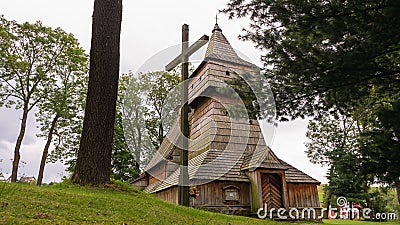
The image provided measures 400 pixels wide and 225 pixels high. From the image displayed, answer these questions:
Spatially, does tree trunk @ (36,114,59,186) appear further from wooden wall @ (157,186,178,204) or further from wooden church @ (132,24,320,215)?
wooden wall @ (157,186,178,204)

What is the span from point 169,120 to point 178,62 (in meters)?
14.6

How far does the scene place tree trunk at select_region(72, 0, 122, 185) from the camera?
6.30 meters

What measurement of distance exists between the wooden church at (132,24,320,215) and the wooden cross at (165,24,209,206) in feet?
12.1

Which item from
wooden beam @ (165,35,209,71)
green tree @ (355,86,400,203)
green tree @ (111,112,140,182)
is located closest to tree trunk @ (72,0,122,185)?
wooden beam @ (165,35,209,71)

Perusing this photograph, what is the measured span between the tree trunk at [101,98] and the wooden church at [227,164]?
19.8 feet

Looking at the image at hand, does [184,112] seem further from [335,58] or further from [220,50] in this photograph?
[220,50]

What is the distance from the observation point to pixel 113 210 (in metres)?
4.89

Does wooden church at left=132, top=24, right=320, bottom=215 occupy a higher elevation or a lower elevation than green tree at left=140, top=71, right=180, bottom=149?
lower

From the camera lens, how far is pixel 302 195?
1504cm

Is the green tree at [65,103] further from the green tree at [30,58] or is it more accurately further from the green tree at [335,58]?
the green tree at [335,58]

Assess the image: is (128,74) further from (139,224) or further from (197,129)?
(139,224)

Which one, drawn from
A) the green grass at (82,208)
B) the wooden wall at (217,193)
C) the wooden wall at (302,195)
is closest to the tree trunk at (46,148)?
the wooden wall at (217,193)

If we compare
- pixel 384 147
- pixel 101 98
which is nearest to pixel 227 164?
pixel 101 98

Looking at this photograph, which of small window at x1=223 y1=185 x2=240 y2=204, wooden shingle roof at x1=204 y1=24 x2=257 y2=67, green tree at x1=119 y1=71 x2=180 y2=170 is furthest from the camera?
green tree at x1=119 y1=71 x2=180 y2=170
